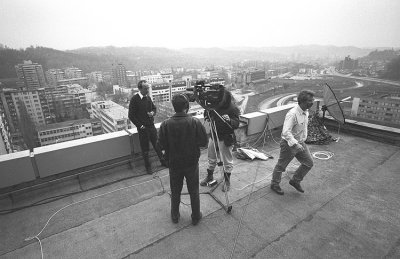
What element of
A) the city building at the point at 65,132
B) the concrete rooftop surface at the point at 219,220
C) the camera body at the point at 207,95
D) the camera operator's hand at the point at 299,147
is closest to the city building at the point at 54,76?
the city building at the point at 65,132

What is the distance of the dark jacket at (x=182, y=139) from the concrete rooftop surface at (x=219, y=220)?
892 millimetres

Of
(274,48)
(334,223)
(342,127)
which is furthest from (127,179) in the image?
(274,48)

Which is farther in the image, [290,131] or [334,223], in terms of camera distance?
[290,131]

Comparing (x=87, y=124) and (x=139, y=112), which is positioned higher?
(x=139, y=112)

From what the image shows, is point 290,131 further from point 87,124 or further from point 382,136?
point 87,124

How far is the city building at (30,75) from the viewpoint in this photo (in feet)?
78.6

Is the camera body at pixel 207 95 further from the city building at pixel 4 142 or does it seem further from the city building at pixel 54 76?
the city building at pixel 54 76

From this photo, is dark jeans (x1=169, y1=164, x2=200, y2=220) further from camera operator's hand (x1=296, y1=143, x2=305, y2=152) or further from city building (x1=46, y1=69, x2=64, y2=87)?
city building (x1=46, y1=69, x2=64, y2=87)

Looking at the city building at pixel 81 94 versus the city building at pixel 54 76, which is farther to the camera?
the city building at pixel 54 76

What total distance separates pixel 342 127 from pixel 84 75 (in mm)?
47437

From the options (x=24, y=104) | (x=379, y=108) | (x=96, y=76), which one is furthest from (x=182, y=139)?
(x=96, y=76)

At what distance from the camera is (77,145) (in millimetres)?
3420

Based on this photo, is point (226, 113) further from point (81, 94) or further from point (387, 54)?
point (81, 94)

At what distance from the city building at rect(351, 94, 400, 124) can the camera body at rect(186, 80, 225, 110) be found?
5106mm
